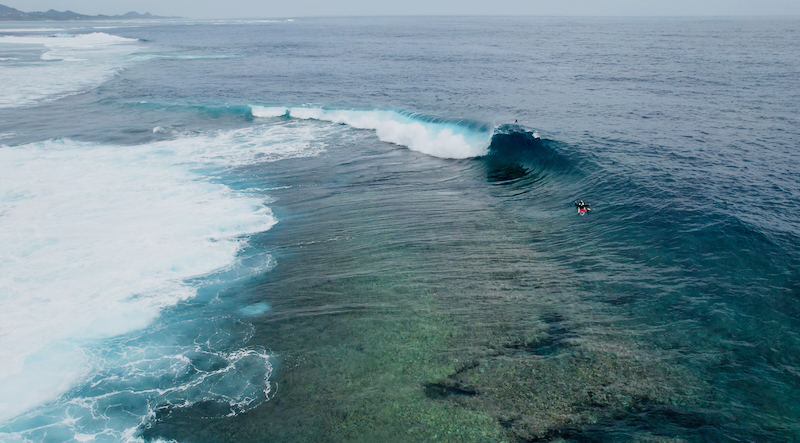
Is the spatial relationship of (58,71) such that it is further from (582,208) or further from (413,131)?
(582,208)

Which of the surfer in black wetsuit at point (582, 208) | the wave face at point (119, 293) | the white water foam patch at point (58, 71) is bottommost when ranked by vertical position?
the wave face at point (119, 293)

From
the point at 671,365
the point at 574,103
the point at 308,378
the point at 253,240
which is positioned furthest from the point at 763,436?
the point at 574,103

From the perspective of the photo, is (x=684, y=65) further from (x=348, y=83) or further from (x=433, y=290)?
(x=433, y=290)

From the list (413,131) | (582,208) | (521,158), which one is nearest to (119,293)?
(582,208)

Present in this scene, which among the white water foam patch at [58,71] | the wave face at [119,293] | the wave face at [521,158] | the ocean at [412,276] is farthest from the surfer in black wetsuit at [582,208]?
the white water foam patch at [58,71]

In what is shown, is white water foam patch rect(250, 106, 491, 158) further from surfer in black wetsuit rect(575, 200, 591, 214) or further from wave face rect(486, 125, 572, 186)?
surfer in black wetsuit rect(575, 200, 591, 214)

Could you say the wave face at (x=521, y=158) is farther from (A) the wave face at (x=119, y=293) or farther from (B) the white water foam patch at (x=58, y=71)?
(B) the white water foam patch at (x=58, y=71)
